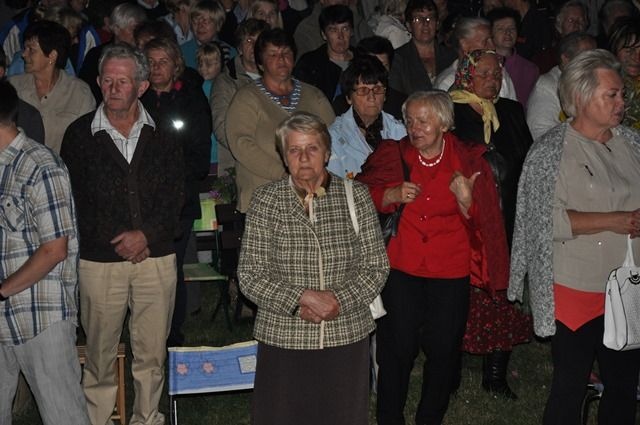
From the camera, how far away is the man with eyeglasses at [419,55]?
9.12 metres

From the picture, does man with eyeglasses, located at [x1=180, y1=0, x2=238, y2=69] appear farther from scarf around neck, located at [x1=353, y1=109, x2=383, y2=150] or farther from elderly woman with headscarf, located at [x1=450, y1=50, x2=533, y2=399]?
elderly woman with headscarf, located at [x1=450, y1=50, x2=533, y2=399]

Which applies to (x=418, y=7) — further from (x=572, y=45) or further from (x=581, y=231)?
(x=581, y=231)

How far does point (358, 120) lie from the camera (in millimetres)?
6918

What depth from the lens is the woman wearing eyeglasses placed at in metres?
6.81

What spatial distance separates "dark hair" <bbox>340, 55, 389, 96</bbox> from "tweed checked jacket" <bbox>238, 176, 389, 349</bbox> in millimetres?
1627

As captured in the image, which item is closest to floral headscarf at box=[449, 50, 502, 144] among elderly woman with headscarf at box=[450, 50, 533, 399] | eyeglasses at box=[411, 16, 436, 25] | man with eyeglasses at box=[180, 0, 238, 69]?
elderly woman with headscarf at box=[450, 50, 533, 399]

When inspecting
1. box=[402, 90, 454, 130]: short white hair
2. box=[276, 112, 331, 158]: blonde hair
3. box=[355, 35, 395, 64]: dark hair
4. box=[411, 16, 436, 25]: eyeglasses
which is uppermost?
box=[411, 16, 436, 25]: eyeglasses

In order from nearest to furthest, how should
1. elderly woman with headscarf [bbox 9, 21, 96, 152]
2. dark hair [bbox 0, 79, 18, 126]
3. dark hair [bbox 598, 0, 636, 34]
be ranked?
dark hair [bbox 0, 79, 18, 126] → elderly woman with headscarf [bbox 9, 21, 96, 152] → dark hair [bbox 598, 0, 636, 34]

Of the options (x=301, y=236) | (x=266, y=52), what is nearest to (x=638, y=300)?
(x=301, y=236)

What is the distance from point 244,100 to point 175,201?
1.30 metres

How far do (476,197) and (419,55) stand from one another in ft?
11.3

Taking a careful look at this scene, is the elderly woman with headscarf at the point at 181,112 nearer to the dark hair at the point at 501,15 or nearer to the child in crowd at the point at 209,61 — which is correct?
the child in crowd at the point at 209,61

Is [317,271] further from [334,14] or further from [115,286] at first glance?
[334,14]

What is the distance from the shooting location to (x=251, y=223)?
17.6 feet
